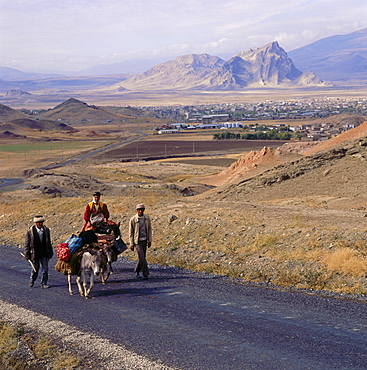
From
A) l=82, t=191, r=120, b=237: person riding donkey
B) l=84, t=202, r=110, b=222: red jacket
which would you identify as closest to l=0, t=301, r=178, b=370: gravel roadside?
l=82, t=191, r=120, b=237: person riding donkey

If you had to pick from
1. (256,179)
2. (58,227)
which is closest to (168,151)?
(256,179)

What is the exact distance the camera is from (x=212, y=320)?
11.9m

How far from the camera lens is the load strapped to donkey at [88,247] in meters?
14.0

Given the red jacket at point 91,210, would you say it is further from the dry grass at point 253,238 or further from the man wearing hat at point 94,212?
the dry grass at point 253,238

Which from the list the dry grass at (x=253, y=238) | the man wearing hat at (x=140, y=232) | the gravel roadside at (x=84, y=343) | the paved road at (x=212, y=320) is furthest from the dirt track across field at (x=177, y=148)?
the gravel roadside at (x=84, y=343)

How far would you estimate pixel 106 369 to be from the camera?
971 centimetres

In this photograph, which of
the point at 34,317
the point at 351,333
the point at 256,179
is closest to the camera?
the point at 351,333

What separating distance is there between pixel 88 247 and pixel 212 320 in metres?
3.91

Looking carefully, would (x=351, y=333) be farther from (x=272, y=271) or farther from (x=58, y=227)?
(x=58, y=227)

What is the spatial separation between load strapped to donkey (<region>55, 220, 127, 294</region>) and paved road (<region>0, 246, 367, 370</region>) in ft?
2.69

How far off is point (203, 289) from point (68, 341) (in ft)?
15.0

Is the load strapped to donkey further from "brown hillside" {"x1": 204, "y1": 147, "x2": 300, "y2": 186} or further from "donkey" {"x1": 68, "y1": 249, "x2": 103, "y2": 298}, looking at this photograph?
"brown hillside" {"x1": 204, "y1": 147, "x2": 300, "y2": 186}

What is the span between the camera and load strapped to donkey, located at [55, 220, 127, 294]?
14.0 metres

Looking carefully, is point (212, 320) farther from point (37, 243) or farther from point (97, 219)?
point (37, 243)
